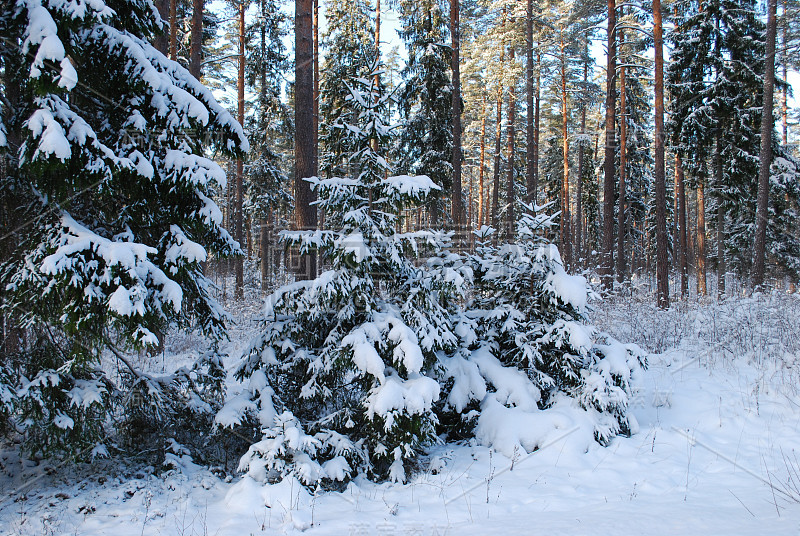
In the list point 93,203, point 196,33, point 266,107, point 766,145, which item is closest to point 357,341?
point 93,203

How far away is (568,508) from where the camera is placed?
4148mm

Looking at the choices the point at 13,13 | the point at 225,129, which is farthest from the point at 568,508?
the point at 13,13

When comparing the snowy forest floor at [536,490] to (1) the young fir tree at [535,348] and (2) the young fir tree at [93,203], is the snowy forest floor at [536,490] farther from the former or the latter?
(2) the young fir tree at [93,203]

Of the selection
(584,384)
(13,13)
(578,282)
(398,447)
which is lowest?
(398,447)

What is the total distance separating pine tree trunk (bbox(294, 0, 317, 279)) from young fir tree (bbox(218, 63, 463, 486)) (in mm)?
1331

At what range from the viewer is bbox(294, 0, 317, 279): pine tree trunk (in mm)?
7215

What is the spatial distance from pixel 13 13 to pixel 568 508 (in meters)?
6.95

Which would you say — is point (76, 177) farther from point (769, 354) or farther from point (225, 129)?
point (769, 354)

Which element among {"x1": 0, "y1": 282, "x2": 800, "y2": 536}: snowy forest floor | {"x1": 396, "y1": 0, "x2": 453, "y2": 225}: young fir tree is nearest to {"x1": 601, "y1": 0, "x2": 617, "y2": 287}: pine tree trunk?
{"x1": 396, "y1": 0, "x2": 453, "y2": 225}: young fir tree

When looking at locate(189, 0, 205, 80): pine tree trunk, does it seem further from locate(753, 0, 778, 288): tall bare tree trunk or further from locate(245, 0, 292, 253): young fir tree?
locate(753, 0, 778, 288): tall bare tree trunk

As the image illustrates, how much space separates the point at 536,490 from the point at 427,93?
15.8 meters

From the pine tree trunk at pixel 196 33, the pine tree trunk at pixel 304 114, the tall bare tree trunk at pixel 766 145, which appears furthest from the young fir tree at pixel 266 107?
the tall bare tree trunk at pixel 766 145

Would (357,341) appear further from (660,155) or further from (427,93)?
(427,93)

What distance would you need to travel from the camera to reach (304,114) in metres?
7.48
